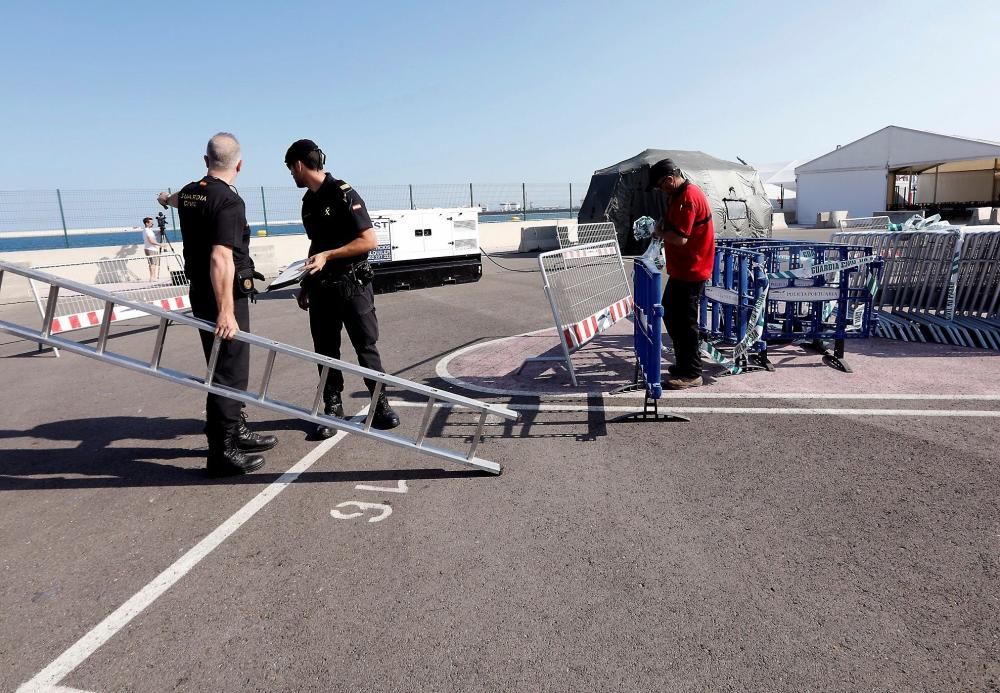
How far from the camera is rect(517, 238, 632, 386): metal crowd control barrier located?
18.8 feet

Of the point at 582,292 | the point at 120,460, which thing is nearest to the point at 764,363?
the point at 582,292

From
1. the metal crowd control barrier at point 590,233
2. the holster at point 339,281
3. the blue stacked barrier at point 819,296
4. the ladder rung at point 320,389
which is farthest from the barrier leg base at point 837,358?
the metal crowd control barrier at point 590,233

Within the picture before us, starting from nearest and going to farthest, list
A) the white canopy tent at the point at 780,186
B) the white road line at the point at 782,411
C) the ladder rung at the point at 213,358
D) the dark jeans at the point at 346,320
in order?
1. the ladder rung at the point at 213,358
2. the dark jeans at the point at 346,320
3. the white road line at the point at 782,411
4. the white canopy tent at the point at 780,186

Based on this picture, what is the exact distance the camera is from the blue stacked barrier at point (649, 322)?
4.63 meters

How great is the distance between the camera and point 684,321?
213 inches

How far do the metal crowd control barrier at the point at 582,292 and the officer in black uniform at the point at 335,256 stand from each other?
174 cm

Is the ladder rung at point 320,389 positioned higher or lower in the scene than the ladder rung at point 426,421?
higher

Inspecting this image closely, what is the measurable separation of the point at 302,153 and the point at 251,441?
215 centimetres

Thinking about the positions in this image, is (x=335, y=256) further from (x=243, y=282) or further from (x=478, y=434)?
(x=478, y=434)

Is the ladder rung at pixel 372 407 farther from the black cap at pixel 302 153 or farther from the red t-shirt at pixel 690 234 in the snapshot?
the red t-shirt at pixel 690 234

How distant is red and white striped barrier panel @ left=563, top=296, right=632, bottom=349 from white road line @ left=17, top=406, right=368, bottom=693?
2756 mm

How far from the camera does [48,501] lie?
12.6ft

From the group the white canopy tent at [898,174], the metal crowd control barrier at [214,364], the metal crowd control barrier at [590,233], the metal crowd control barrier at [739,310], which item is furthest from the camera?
the white canopy tent at [898,174]

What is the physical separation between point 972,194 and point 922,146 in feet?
46.7
